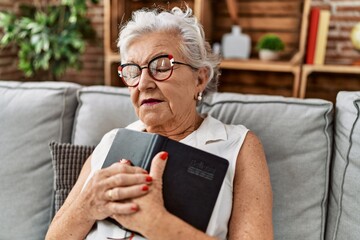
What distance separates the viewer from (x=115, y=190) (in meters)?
0.93

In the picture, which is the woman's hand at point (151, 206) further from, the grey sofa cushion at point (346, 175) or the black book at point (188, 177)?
the grey sofa cushion at point (346, 175)

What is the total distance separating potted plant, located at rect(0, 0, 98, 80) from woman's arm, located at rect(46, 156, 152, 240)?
164 cm

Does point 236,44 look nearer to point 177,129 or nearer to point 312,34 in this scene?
point 312,34

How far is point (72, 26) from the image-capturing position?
2584 mm

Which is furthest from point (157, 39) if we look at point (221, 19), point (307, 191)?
point (221, 19)

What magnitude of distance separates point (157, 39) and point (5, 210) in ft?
3.13

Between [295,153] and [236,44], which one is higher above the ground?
[236,44]

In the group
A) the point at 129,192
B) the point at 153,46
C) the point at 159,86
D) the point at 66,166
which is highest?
the point at 153,46

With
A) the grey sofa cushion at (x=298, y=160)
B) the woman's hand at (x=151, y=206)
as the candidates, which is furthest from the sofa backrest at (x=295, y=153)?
the woman's hand at (x=151, y=206)

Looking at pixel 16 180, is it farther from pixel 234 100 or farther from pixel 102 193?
pixel 234 100

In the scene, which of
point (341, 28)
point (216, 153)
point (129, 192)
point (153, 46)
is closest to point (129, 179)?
point (129, 192)

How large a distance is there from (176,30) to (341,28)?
1.71m

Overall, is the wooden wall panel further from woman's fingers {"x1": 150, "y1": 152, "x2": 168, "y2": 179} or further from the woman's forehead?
woman's fingers {"x1": 150, "y1": 152, "x2": 168, "y2": 179}

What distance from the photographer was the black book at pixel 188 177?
0.96 metres
